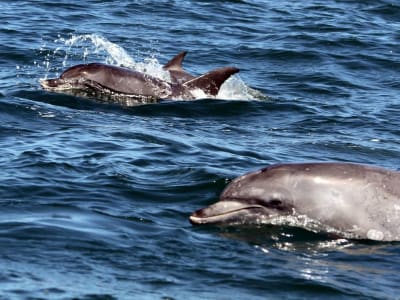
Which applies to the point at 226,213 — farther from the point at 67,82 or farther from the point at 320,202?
the point at 67,82

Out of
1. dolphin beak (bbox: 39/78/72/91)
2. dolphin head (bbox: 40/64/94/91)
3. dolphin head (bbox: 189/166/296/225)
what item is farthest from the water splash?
dolphin head (bbox: 189/166/296/225)

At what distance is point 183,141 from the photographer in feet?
53.8

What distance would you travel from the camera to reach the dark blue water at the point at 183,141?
34.4ft

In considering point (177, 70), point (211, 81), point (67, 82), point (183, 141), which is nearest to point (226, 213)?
point (183, 141)

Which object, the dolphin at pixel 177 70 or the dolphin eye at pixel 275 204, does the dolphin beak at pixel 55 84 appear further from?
the dolphin eye at pixel 275 204

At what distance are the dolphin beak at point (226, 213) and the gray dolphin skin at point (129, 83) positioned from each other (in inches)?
304

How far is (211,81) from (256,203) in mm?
7977

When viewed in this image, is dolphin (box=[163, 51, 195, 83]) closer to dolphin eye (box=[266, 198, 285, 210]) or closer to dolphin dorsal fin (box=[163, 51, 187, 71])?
dolphin dorsal fin (box=[163, 51, 187, 71])

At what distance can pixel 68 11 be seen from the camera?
2892cm

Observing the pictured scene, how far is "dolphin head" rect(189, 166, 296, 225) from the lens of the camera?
1193 centimetres

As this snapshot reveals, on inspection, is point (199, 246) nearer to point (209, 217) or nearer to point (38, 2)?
point (209, 217)

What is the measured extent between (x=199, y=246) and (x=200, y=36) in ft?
52.9

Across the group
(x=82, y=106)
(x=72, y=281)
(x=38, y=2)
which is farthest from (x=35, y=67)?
(x=72, y=281)

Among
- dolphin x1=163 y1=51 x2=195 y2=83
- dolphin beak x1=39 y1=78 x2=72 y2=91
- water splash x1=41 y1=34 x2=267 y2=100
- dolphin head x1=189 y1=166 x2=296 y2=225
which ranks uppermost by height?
dolphin head x1=189 y1=166 x2=296 y2=225
